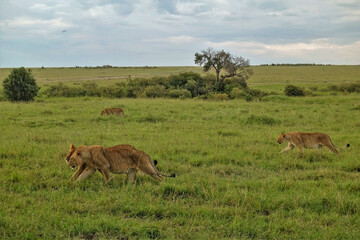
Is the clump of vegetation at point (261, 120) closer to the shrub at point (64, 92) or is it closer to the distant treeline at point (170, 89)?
the distant treeline at point (170, 89)

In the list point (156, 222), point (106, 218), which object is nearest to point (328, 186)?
point (156, 222)

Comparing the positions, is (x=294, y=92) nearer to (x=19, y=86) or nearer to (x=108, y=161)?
(x=19, y=86)

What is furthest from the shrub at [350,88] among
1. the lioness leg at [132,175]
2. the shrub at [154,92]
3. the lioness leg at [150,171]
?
the lioness leg at [132,175]

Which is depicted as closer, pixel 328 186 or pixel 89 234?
pixel 89 234

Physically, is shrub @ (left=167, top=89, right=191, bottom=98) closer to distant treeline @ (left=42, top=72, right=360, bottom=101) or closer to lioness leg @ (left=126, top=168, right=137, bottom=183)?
distant treeline @ (left=42, top=72, right=360, bottom=101)

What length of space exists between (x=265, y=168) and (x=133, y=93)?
28.5 metres

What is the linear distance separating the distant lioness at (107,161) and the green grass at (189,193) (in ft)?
0.86

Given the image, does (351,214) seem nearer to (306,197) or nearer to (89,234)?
(306,197)

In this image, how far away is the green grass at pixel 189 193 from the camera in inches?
189

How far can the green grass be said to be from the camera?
480cm

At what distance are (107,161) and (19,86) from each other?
25.0 meters

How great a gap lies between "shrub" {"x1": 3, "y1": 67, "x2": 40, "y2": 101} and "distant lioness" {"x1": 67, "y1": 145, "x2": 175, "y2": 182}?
80.2 ft

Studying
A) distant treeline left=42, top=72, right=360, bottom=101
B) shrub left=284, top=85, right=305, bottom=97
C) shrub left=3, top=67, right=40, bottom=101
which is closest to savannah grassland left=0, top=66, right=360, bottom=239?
shrub left=3, top=67, right=40, bottom=101

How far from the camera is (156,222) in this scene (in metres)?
5.00
